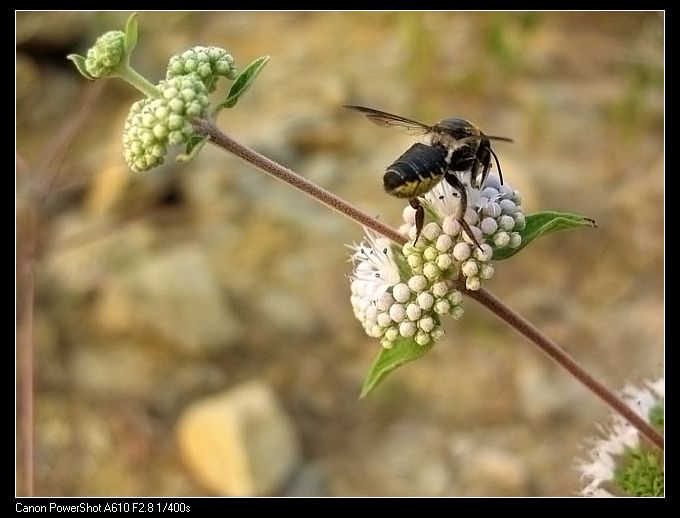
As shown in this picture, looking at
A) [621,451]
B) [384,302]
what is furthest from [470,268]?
[621,451]

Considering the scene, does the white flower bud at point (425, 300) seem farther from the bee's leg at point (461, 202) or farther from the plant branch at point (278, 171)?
the plant branch at point (278, 171)

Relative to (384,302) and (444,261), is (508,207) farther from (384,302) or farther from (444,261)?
(384,302)

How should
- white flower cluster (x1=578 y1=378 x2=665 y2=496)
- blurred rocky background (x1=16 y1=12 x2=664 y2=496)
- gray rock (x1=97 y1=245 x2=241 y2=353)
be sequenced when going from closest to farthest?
white flower cluster (x1=578 y1=378 x2=665 y2=496) → blurred rocky background (x1=16 y1=12 x2=664 y2=496) → gray rock (x1=97 y1=245 x2=241 y2=353)

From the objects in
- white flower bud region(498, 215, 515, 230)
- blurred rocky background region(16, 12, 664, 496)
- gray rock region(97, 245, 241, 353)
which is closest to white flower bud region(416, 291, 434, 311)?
white flower bud region(498, 215, 515, 230)

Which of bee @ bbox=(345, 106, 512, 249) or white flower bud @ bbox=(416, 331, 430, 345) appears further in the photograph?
white flower bud @ bbox=(416, 331, 430, 345)

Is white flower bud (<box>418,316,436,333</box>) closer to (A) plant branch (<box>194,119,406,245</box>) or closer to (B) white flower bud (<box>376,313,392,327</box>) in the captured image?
(B) white flower bud (<box>376,313,392,327</box>)
